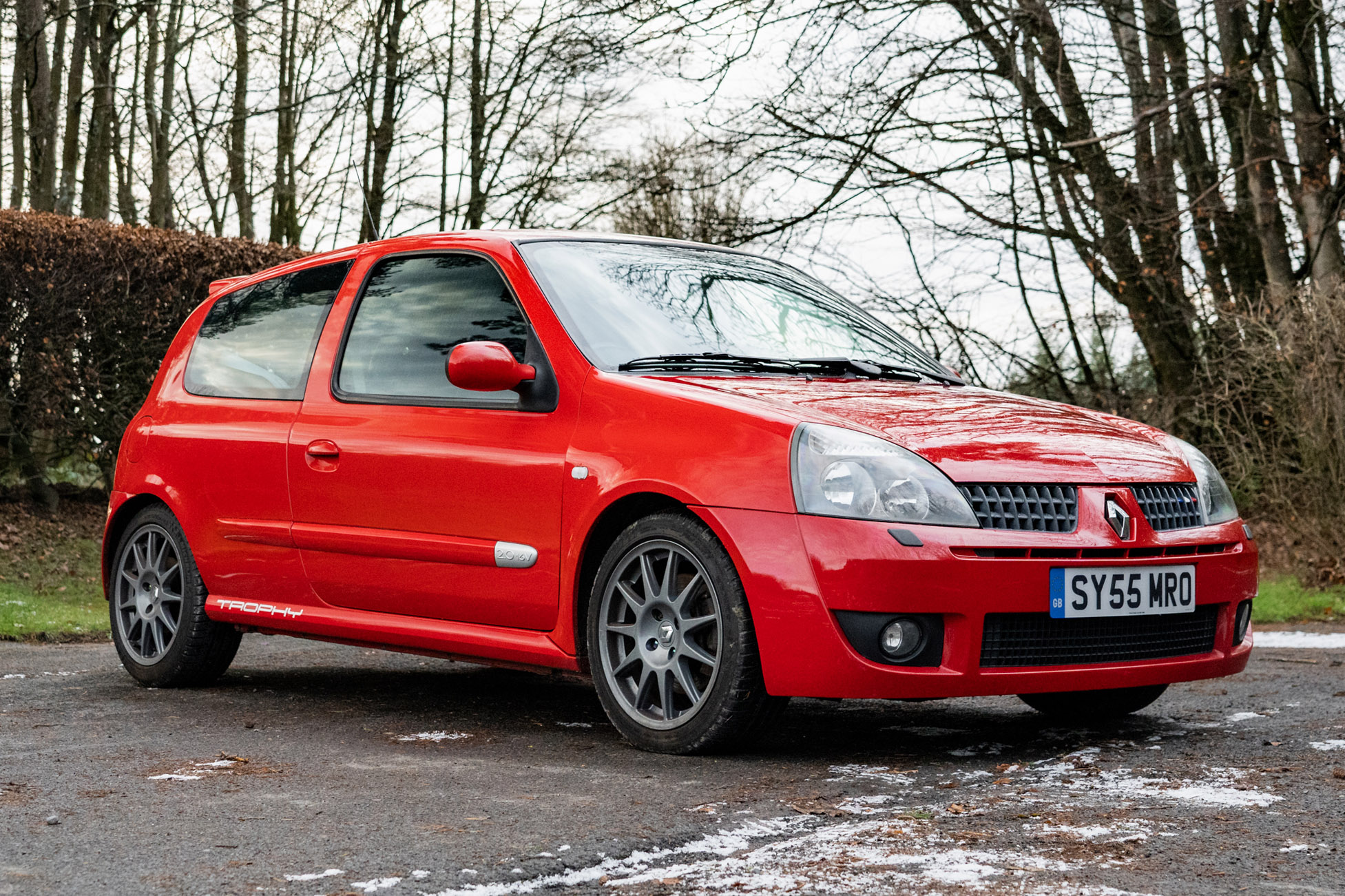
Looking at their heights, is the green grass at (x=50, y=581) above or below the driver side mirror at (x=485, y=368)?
below

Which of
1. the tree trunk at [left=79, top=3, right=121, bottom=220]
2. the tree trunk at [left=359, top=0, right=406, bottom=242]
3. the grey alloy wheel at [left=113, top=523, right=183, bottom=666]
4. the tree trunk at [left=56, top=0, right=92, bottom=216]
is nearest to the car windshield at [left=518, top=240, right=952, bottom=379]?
the grey alloy wheel at [left=113, top=523, right=183, bottom=666]

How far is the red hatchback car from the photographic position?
166 inches

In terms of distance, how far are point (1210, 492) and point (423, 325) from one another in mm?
2761

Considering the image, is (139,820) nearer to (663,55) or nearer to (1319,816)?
(1319,816)

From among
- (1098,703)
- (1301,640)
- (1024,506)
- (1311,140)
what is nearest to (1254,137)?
(1311,140)

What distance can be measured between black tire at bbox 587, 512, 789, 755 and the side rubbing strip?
28 centimetres

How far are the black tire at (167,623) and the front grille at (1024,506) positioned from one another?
3.31 meters

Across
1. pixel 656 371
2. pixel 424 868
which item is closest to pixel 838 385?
pixel 656 371

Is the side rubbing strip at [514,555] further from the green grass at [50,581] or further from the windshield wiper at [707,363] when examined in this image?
the green grass at [50,581]

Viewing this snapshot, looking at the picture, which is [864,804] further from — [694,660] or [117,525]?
[117,525]

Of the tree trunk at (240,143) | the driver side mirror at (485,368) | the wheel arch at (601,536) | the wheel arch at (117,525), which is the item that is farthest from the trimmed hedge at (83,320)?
the wheel arch at (601,536)

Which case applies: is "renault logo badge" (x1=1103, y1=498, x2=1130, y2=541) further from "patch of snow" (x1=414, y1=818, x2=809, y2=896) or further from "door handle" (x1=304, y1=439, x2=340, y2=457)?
"door handle" (x1=304, y1=439, x2=340, y2=457)

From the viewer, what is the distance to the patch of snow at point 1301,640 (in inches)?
311

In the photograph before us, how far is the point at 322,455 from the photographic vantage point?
5535mm
